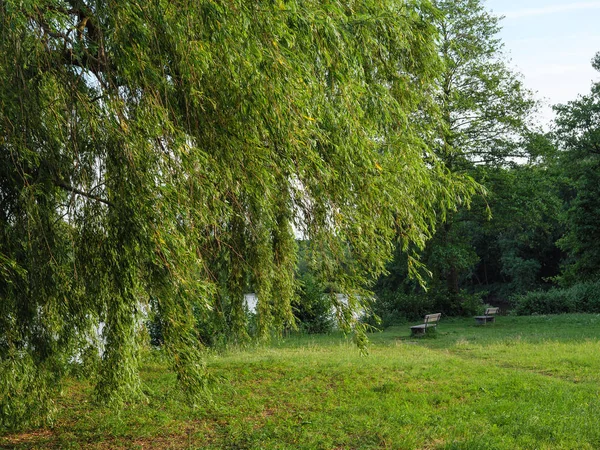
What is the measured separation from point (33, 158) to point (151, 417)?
468 cm

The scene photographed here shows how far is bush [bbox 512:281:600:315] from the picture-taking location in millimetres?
26469

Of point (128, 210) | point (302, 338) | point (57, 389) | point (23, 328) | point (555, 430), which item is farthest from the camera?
point (302, 338)

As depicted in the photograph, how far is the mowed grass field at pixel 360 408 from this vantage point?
7.13 metres

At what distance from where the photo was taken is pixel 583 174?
30703 millimetres

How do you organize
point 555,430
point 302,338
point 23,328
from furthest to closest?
point 302,338
point 555,430
point 23,328

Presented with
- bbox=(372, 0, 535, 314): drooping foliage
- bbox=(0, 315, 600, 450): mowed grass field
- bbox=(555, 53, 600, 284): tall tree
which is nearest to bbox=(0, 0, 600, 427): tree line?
bbox=(0, 315, 600, 450): mowed grass field

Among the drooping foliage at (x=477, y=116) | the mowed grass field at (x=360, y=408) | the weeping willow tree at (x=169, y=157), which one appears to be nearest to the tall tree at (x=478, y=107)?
the drooping foliage at (x=477, y=116)

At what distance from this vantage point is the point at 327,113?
5309 mm

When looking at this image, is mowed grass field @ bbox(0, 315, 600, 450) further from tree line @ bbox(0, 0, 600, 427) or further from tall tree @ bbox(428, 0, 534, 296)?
tall tree @ bbox(428, 0, 534, 296)

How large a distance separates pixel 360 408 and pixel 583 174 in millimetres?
26762

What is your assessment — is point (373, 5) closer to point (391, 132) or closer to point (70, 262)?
point (391, 132)

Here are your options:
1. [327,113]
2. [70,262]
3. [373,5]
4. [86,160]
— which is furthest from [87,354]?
[373,5]

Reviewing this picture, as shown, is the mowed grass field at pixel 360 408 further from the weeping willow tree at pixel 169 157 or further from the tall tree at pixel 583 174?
the tall tree at pixel 583 174

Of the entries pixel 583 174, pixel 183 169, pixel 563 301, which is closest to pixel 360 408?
pixel 183 169
